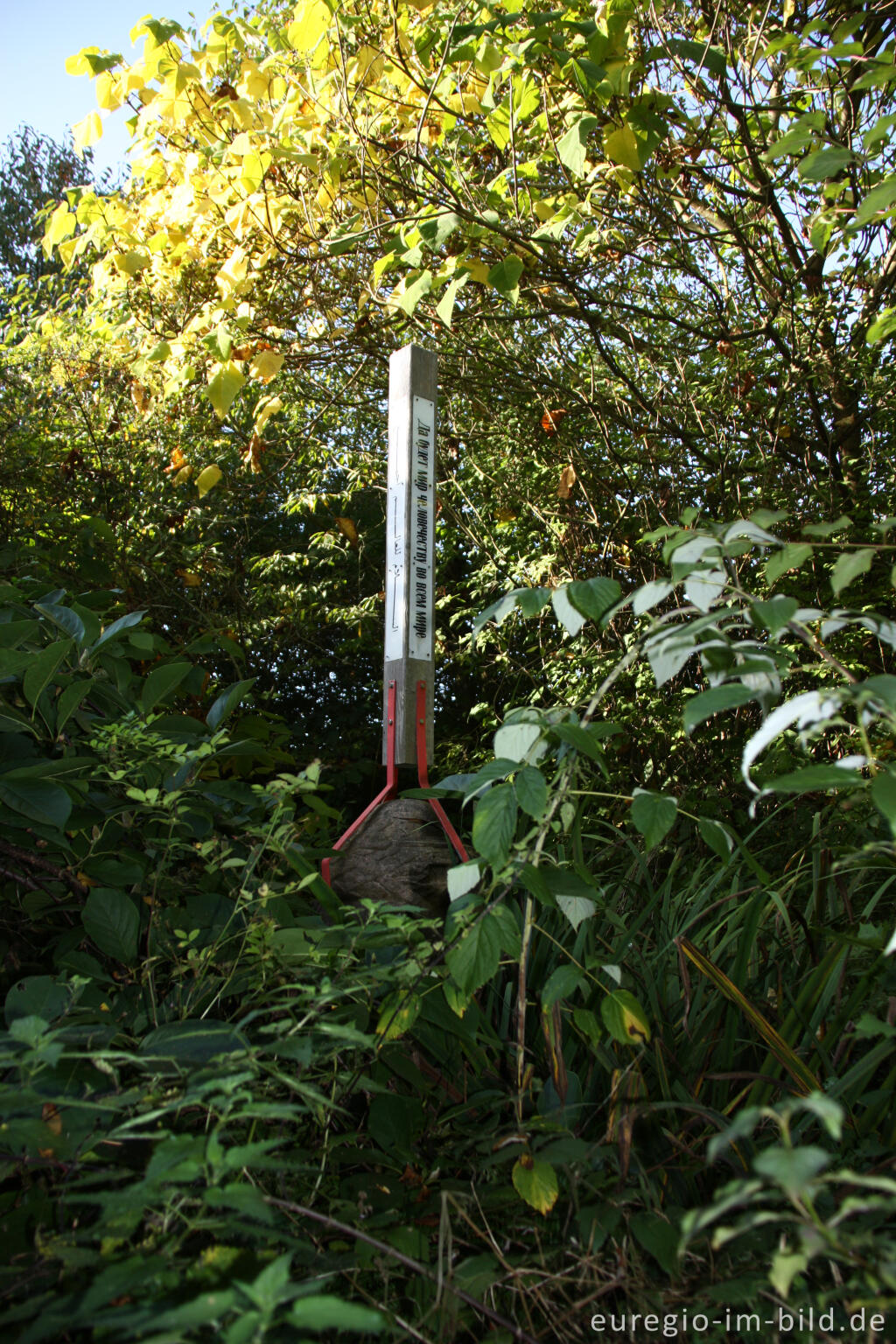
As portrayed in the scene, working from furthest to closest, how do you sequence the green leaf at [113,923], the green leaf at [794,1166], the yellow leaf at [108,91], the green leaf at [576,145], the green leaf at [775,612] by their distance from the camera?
1. the yellow leaf at [108,91]
2. the green leaf at [576,145]
3. the green leaf at [113,923]
4. the green leaf at [775,612]
5. the green leaf at [794,1166]

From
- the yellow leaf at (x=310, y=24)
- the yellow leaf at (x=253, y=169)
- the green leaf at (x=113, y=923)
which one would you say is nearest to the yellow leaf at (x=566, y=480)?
the yellow leaf at (x=253, y=169)

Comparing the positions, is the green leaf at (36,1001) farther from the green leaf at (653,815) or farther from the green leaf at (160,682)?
the green leaf at (653,815)

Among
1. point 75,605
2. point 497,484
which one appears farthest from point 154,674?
point 497,484

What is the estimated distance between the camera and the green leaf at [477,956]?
3.34 feet

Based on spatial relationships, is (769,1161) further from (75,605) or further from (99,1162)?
(75,605)

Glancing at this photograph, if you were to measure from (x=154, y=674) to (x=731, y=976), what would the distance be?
44.7 inches

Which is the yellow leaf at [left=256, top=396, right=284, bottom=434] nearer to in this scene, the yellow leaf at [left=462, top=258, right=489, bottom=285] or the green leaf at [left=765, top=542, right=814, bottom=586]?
the yellow leaf at [left=462, top=258, right=489, bottom=285]

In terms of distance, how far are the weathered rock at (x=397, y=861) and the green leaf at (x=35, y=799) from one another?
3.04ft

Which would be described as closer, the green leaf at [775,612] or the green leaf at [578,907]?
the green leaf at [775,612]

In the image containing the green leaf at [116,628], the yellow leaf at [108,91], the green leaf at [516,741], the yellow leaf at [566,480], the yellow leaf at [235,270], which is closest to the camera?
the green leaf at [516,741]

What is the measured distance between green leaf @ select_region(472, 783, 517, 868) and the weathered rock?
3.68 feet

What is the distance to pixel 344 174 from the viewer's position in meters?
3.22

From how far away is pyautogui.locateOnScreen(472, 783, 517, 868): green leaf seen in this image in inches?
39.3

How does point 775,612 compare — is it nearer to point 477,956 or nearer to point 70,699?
point 477,956
